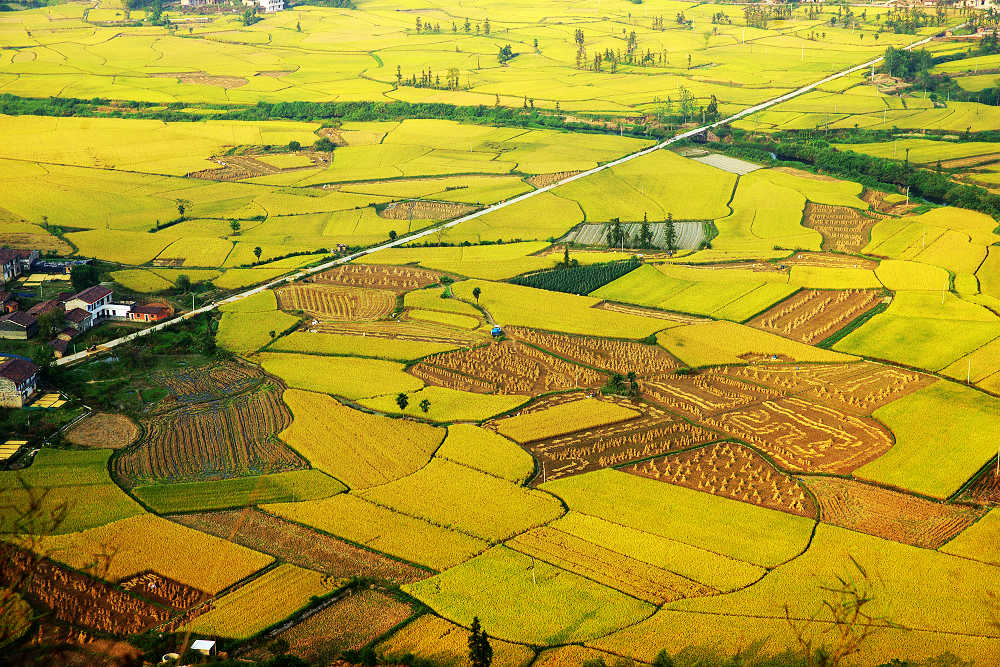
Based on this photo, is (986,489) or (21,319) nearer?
(986,489)

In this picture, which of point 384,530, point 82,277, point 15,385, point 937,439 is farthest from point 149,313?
point 937,439

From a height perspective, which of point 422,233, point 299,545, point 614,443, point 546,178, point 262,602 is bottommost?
point 262,602

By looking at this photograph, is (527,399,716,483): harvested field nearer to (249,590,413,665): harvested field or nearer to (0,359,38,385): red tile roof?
(249,590,413,665): harvested field

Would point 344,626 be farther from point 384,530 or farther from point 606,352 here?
point 606,352

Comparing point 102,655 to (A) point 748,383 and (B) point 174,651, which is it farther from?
(A) point 748,383

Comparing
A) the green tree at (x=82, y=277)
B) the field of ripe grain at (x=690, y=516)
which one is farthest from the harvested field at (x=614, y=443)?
the green tree at (x=82, y=277)

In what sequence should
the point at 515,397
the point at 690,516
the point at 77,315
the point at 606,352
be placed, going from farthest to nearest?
1. the point at 77,315
2. the point at 606,352
3. the point at 515,397
4. the point at 690,516

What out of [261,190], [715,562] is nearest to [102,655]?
[715,562]

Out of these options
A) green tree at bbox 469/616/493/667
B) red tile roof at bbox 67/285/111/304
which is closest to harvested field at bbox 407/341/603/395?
red tile roof at bbox 67/285/111/304
